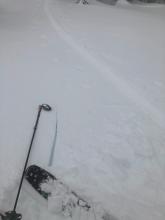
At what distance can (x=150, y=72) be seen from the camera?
198 inches

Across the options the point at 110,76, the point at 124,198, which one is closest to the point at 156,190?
the point at 124,198

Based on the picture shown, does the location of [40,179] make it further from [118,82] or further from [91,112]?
[118,82]

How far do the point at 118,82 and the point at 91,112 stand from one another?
108cm

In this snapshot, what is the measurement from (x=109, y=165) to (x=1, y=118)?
4.72 ft

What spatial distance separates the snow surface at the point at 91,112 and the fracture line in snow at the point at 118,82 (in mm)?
15

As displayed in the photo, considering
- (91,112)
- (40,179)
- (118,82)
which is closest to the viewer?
(40,179)

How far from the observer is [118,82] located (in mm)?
4719

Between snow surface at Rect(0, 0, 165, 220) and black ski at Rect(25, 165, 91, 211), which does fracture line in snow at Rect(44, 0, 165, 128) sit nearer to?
snow surface at Rect(0, 0, 165, 220)

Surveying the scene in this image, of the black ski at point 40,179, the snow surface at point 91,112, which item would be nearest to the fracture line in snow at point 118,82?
the snow surface at point 91,112

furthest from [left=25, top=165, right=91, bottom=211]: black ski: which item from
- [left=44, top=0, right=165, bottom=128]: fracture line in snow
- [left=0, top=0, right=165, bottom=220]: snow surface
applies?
[left=44, top=0, right=165, bottom=128]: fracture line in snow

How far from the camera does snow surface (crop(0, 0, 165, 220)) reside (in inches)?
107

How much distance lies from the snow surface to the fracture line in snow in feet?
0.05

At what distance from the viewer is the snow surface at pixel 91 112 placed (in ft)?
8.93

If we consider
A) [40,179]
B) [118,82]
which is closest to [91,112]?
[118,82]
